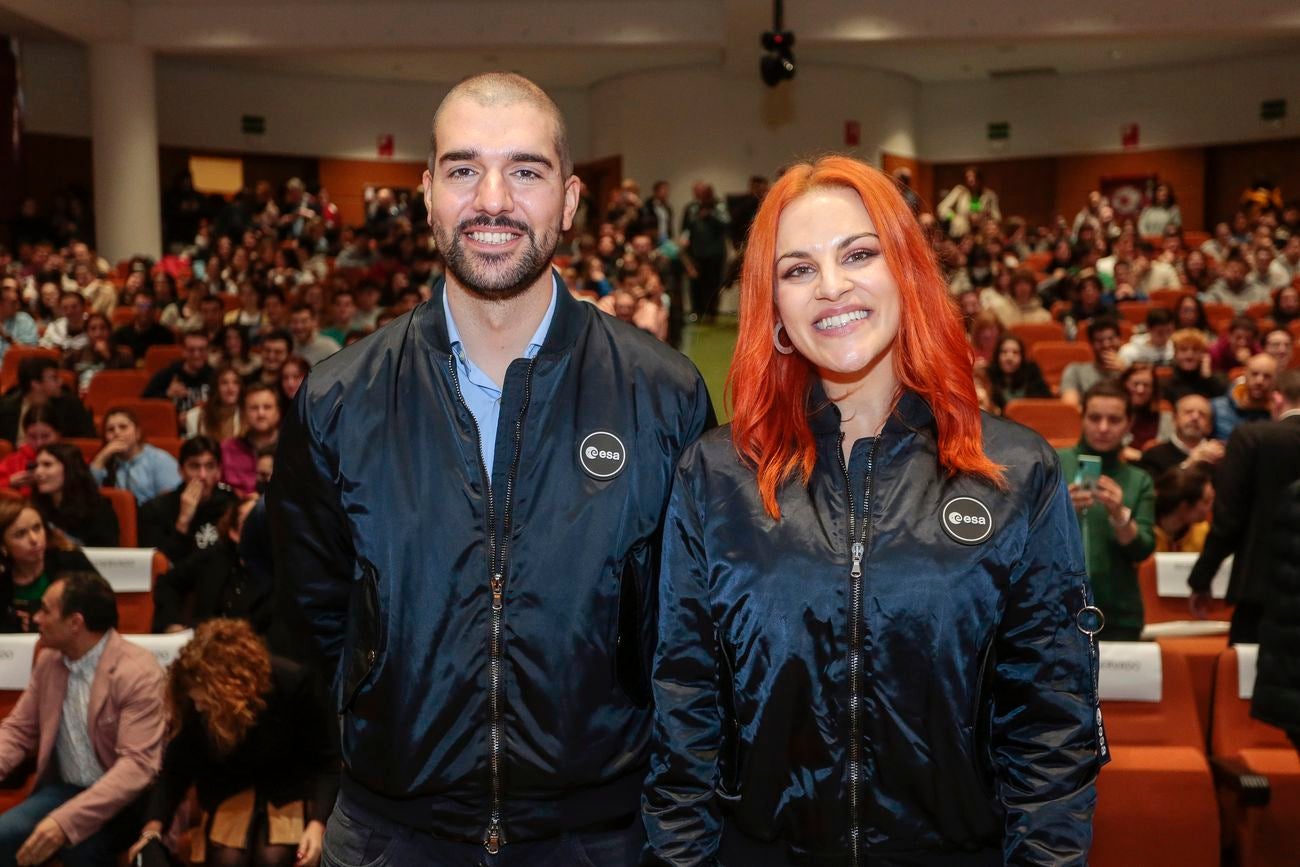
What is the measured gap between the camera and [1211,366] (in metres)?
9.62

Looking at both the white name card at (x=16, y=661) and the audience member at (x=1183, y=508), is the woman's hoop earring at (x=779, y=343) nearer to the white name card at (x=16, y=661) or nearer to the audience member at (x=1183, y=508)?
the white name card at (x=16, y=661)

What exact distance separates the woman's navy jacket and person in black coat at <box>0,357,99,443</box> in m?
7.26

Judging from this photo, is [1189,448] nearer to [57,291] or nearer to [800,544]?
[800,544]

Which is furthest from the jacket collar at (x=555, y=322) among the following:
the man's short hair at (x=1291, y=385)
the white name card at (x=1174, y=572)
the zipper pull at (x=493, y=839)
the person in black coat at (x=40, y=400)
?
the person in black coat at (x=40, y=400)

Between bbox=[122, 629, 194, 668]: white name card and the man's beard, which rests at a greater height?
the man's beard

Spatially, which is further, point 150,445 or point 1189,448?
point 150,445

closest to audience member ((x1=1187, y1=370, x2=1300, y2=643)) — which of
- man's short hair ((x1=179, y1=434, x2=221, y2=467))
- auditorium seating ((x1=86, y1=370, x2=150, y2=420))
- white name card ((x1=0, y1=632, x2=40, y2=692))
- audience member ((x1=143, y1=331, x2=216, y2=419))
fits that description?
white name card ((x1=0, y1=632, x2=40, y2=692))

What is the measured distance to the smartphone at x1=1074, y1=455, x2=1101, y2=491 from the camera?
4.68 metres

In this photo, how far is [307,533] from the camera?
1.94 metres

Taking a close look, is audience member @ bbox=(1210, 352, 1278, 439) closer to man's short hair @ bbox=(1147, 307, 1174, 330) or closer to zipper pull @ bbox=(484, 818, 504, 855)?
man's short hair @ bbox=(1147, 307, 1174, 330)

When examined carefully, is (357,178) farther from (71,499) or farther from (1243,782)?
(1243,782)

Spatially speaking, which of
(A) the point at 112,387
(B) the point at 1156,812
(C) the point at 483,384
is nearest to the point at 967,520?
(C) the point at 483,384

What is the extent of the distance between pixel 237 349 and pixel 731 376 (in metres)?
8.46

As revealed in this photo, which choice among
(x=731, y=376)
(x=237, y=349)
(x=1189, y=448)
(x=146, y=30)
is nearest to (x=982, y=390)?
(x=1189, y=448)
